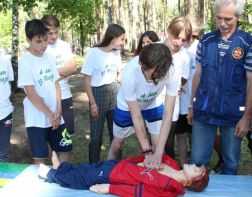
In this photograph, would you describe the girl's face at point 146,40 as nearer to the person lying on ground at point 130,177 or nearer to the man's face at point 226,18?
the man's face at point 226,18

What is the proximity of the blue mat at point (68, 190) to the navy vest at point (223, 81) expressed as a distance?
22.7 inches

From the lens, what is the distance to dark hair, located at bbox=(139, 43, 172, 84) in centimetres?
292

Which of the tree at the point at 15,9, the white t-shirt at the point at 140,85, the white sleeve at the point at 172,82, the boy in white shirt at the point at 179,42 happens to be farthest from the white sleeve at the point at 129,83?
the tree at the point at 15,9

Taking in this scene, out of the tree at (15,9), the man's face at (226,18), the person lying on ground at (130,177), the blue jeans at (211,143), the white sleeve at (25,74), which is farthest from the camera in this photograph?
the tree at (15,9)

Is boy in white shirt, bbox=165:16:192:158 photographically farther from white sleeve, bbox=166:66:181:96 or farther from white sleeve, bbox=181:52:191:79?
white sleeve, bbox=166:66:181:96

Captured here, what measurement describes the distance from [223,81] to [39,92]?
1.81m

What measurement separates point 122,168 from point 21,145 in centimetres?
335

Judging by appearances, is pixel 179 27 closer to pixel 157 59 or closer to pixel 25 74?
pixel 157 59

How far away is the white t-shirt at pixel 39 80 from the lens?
12.3 feet

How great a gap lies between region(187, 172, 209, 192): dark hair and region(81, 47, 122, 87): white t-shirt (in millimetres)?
1651

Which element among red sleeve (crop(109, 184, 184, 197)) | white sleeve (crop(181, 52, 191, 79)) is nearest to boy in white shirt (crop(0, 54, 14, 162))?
red sleeve (crop(109, 184, 184, 197))

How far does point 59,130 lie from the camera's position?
4.03m

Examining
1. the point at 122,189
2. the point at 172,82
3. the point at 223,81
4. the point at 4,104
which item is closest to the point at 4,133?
the point at 4,104

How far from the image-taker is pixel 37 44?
376 centimetres
